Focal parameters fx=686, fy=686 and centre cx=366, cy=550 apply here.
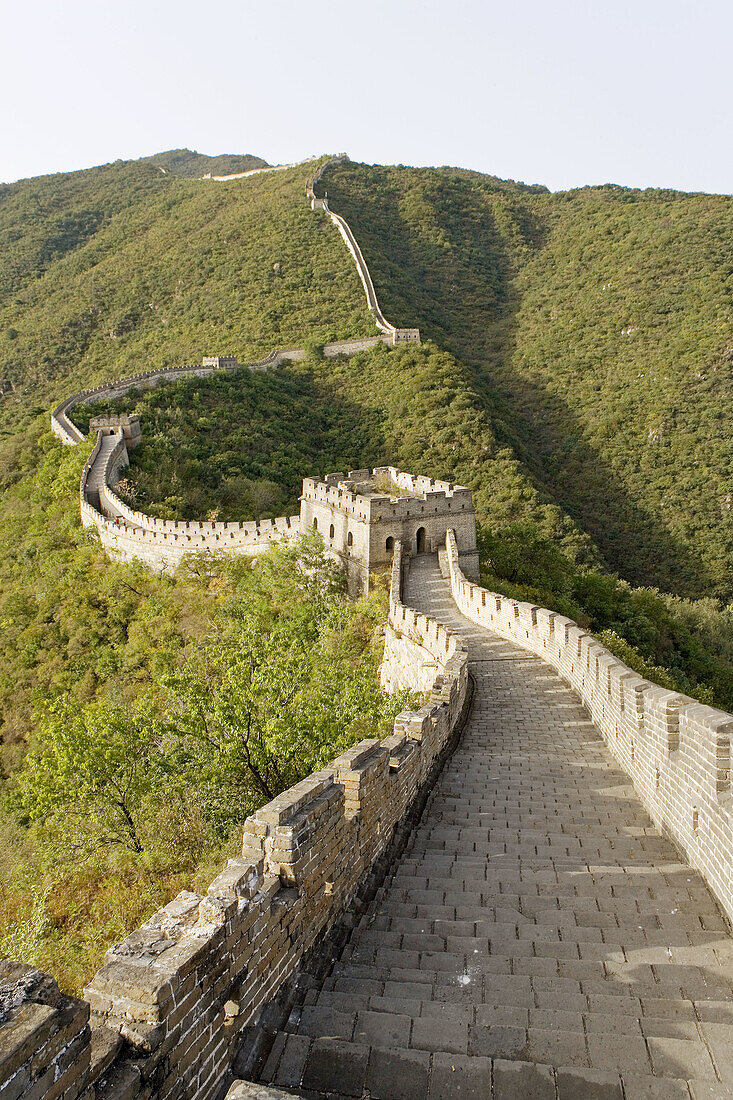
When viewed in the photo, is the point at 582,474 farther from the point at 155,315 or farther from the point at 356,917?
the point at 356,917

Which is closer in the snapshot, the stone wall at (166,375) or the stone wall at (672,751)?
the stone wall at (672,751)

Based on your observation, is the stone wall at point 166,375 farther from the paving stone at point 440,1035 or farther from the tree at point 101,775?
the paving stone at point 440,1035

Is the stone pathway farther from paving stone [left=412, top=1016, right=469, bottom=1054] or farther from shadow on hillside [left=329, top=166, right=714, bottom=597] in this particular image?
shadow on hillside [left=329, top=166, right=714, bottom=597]

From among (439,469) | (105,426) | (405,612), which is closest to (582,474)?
(439,469)

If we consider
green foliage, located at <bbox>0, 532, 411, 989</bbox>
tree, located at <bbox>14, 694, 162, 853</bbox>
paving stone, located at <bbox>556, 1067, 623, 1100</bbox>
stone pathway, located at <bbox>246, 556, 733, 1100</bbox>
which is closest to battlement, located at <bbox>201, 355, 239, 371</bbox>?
green foliage, located at <bbox>0, 532, 411, 989</bbox>

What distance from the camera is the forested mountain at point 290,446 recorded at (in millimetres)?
9086

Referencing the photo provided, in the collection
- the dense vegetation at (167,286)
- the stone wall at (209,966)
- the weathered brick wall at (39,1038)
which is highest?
the dense vegetation at (167,286)

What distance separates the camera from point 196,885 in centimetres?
636

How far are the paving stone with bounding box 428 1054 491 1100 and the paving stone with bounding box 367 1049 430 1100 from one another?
39 millimetres

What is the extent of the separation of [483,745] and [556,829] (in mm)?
3205

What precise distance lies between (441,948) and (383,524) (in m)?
15.8

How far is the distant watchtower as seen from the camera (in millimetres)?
19406

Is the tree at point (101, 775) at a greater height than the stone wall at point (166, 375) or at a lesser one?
lesser

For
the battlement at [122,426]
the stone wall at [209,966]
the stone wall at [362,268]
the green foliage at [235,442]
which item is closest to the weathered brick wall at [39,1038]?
the stone wall at [209,966]
